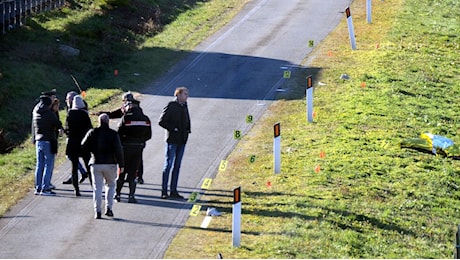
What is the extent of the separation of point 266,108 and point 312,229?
869cm

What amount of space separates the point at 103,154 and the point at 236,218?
2.68m

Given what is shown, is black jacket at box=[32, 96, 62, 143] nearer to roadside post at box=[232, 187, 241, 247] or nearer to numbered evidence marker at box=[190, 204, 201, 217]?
numbered evidence marker at box=[190, 204, 201, 217]

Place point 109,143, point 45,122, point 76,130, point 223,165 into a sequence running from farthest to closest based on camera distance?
point 223,165 → point 45,122 → point 76,130 → point 109,143

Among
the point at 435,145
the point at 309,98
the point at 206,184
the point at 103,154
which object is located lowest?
the point at 206,184

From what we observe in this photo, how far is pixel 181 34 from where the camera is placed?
106 ft

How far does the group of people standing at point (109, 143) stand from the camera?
50.0ft

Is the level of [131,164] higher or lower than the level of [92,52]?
lower

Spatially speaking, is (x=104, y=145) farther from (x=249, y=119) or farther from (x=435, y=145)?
(x=435, y=145)

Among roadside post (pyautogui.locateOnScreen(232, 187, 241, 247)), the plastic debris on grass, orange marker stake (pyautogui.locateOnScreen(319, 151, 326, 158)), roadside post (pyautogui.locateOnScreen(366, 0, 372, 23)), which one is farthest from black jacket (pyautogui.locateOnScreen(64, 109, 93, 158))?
roadside post (pyautogui.locateOnScreen(366, 0, 372, 23))

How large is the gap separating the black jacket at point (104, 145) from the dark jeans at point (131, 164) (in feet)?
2.49

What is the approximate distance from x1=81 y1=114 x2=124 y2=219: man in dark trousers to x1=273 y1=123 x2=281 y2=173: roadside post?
11.3 ft

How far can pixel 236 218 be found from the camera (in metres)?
13.9

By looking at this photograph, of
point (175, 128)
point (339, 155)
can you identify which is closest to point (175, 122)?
point (175, 128)

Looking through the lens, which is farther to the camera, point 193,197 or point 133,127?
point 193,197
